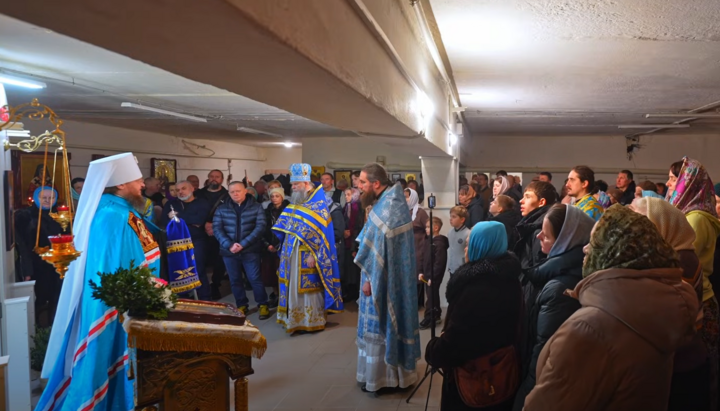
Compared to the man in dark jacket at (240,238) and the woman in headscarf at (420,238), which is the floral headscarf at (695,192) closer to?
the woman in headscarf at (420,238)

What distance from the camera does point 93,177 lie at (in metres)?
4.11

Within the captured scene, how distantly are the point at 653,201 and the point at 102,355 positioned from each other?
3494 mm

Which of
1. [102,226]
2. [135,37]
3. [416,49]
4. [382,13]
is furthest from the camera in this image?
[102,226]

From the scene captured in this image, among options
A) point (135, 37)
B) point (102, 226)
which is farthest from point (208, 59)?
point (102, 226)

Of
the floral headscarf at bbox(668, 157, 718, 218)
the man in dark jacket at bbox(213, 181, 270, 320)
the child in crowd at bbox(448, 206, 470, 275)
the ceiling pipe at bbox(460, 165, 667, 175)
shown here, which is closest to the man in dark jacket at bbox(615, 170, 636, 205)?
the child in crowd at bbox(448, 206, 470, 275)

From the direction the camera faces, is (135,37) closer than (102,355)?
Yes

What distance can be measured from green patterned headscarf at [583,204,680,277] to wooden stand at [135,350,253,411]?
76.3 inches

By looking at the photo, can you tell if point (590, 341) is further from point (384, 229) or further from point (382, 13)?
point (384, 229)

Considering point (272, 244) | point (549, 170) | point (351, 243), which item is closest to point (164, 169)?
point (272, 244)

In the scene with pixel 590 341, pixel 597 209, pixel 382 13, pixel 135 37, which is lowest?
pixel 590 341

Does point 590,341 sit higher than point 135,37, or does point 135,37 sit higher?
point 135,37

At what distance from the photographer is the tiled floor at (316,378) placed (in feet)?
15.0

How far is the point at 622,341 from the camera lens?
1.84 m

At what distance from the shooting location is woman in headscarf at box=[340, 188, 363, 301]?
8617 mm
